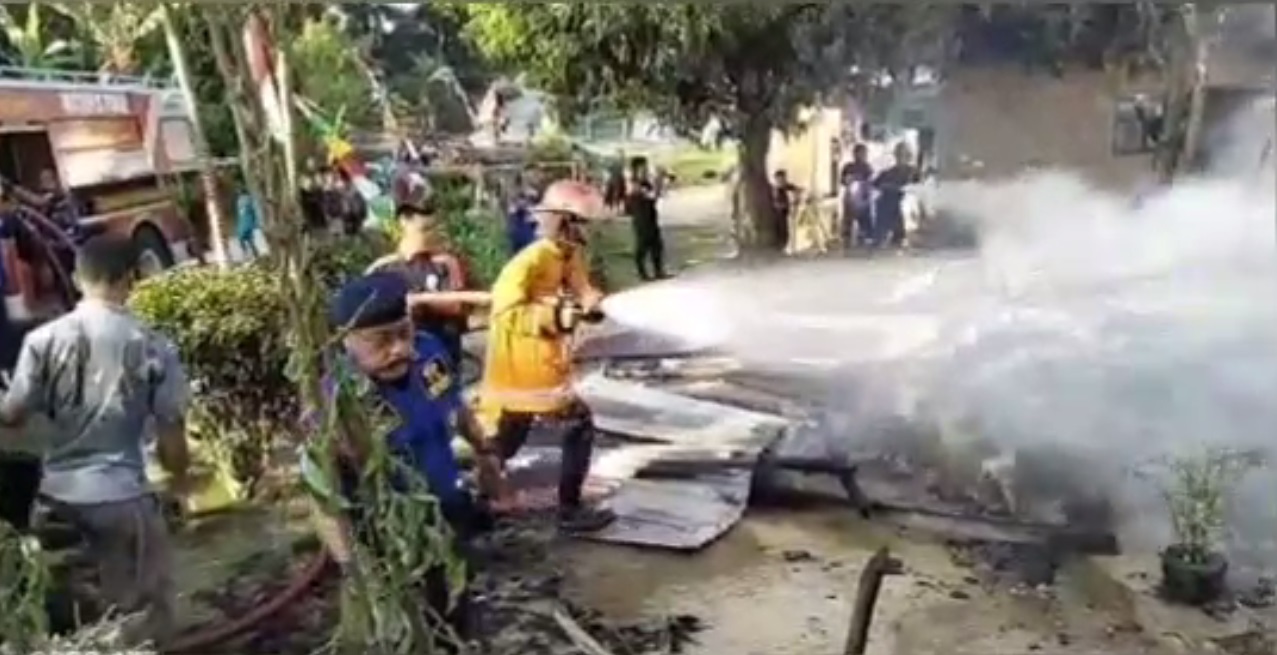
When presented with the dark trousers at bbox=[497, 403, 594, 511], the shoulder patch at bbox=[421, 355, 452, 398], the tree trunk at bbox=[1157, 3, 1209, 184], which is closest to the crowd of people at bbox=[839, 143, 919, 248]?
the tree trunk at bbox=[1157, 3, 1209, 184]

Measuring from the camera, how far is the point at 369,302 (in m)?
1.61

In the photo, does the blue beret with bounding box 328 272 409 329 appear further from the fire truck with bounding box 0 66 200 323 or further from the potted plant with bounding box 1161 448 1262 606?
the potted plant with bounding box 1161 448 1262 606

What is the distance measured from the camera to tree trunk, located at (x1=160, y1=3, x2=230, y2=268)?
5.25 ft

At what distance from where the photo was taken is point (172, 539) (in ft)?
5.49

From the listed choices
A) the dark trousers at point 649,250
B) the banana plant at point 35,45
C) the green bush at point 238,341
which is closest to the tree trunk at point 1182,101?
the dark trousers at point 649,250

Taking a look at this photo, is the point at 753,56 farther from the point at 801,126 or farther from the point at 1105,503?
the point at 1105,503

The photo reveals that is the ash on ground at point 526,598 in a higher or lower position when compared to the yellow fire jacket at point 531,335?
lower

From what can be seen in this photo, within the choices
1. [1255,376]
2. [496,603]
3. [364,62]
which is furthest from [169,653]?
[1255,376]

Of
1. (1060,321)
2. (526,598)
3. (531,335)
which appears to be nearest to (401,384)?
(531,335)

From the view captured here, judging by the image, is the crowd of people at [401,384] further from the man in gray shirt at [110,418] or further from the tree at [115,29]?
the tree at [115,29]

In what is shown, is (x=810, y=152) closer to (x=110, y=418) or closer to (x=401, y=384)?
(x=401, y=384)

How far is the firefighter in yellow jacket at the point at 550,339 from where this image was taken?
5.34 feet

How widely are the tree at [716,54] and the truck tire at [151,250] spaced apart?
0.44 meters

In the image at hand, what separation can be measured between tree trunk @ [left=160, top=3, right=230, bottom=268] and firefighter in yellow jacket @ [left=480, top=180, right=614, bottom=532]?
326 millimetres
